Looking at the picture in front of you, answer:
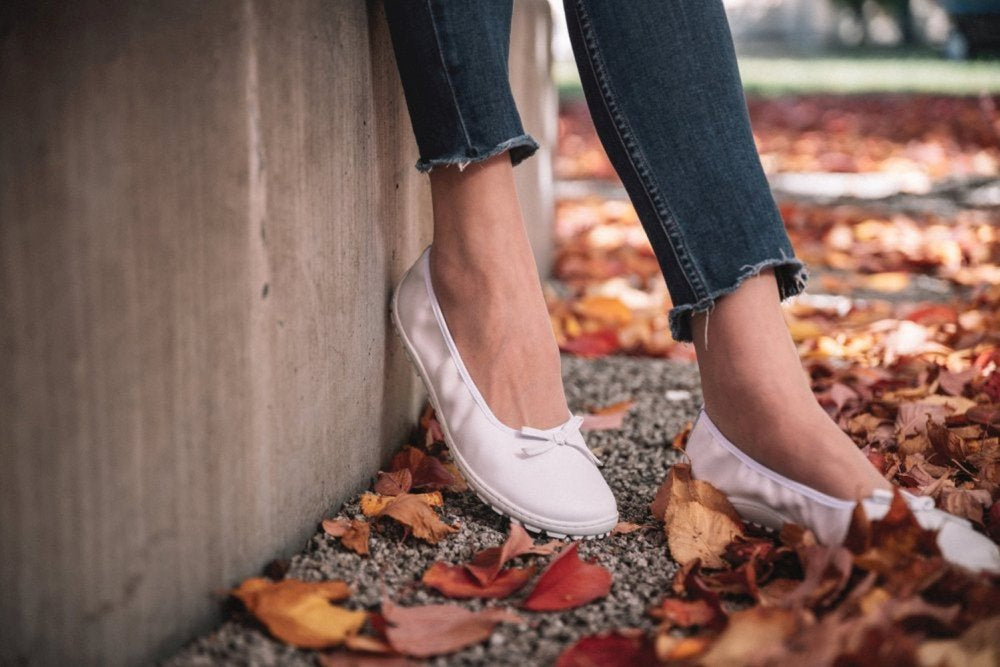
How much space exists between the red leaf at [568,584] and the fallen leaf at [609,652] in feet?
0.37

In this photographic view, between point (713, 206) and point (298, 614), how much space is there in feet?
2.22

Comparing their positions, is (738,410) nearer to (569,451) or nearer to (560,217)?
(569,451)

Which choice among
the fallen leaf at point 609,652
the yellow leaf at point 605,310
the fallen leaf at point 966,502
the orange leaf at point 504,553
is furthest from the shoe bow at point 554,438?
the yellow leaf at point 605,310

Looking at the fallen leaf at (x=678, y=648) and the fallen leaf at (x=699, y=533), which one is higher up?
the fallen leaf at (x=678, y=648)

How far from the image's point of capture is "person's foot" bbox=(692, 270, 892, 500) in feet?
3.78

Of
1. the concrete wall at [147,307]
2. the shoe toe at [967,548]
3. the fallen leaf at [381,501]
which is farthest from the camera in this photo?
the fallen leaf at [381,501]

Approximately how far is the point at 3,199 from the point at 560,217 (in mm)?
3244

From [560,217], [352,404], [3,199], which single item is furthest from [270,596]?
[560,217]

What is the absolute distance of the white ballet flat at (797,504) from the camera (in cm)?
107

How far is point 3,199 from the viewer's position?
2.70ft

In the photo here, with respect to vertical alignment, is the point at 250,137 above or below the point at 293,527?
above

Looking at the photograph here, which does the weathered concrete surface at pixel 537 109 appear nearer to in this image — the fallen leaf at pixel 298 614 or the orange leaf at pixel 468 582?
the orange leaf at pixel 468 582

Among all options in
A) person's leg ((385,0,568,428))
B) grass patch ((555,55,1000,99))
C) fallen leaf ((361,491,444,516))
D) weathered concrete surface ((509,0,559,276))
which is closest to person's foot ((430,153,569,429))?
person's leg ((385,0,568,428))

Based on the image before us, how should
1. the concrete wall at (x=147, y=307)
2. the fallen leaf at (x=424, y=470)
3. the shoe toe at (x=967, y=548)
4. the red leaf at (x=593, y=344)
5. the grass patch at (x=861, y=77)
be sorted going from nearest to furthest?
the concrete wall at (x=147, y=307) < the shoe toe at (x=967, y=548) < the fallen leaf at (x=424, y=470) < the red leaf at (x=593, y=344) < the grass patch at (x=861, y=77)
